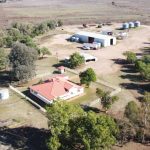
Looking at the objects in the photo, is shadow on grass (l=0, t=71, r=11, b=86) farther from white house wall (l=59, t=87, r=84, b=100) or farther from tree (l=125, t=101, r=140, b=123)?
tree (l=125, t=101, r=140, b=123)

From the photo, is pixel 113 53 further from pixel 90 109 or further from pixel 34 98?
pixel 90 109

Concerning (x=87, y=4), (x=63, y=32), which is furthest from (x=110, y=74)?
(x=87, y=4)

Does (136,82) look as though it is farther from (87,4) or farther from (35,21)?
(87,4)

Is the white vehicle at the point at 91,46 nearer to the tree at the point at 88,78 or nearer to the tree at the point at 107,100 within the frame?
the tree at the point at 88,78

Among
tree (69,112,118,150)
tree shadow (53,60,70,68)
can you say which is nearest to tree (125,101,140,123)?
tree (69,112,118,150)

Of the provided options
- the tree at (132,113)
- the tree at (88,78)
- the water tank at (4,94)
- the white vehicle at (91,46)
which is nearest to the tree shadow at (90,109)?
the tree at (88,78)
